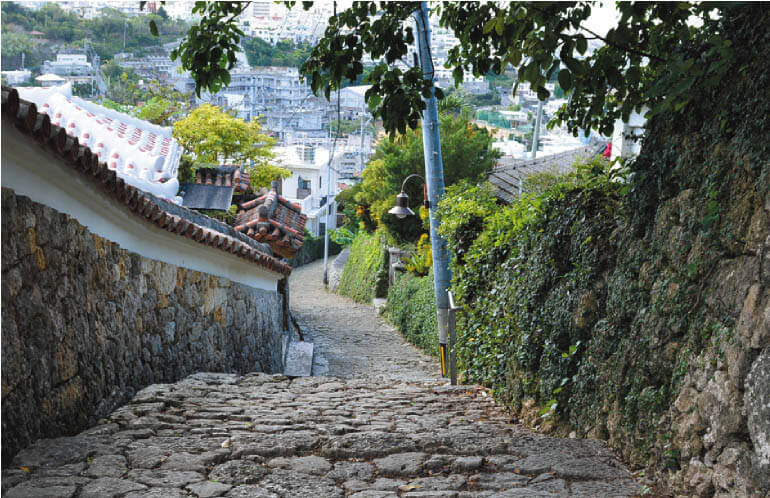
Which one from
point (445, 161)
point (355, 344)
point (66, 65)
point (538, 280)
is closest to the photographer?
point (538, 280)

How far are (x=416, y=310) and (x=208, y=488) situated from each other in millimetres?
13727

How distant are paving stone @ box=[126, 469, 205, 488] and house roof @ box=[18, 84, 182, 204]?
674 centimetres

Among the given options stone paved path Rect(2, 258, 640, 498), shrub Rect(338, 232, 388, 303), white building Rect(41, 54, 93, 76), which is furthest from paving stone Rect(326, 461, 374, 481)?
shrub Rect(338, 232, 388, 303)

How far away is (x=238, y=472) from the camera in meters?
3.92

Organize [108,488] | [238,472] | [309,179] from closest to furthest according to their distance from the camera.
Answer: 1. [108,488]
2. [238,472]
3. [309,179]

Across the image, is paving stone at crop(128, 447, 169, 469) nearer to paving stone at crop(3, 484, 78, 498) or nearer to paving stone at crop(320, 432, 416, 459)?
paving stone at crop(3, 484, 78, 498)

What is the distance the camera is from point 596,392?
4.62 metres

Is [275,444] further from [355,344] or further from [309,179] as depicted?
[309,179]

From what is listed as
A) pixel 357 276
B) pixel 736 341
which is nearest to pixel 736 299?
pixel 736 341

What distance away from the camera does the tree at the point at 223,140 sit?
2467 cm

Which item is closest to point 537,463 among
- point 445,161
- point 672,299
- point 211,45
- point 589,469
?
point 589,469

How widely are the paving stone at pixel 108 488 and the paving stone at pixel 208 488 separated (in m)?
0.25

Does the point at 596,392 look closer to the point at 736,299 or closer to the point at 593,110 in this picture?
the point at 736,299

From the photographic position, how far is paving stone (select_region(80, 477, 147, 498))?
3447 mm
